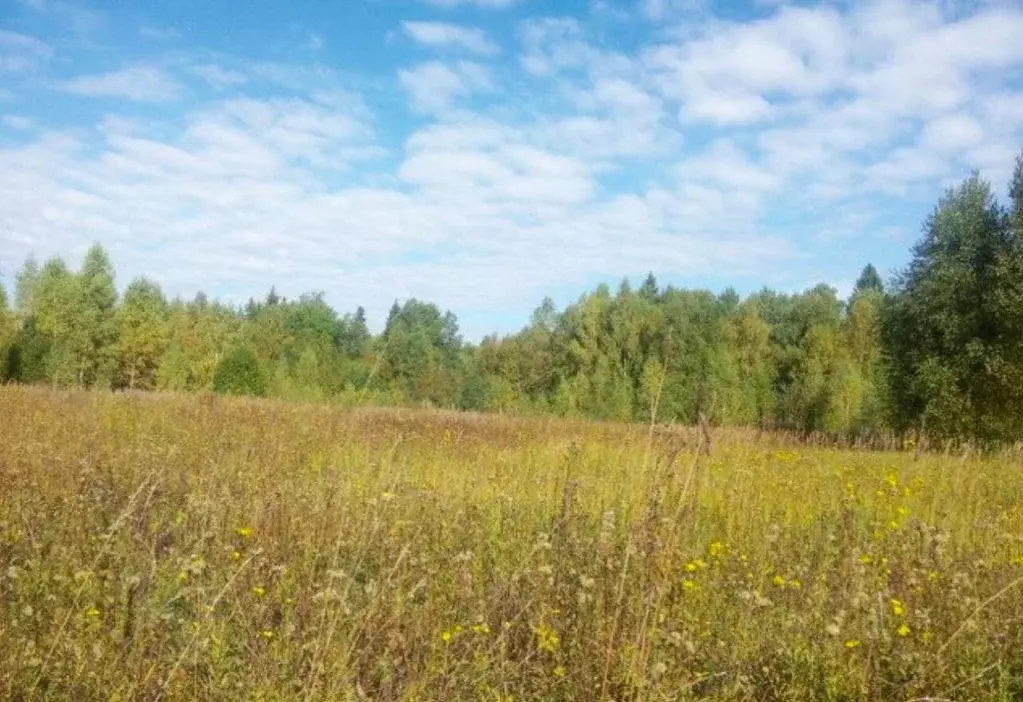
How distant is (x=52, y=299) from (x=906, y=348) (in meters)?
41.0

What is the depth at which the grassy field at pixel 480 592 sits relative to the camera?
2637 millimetres

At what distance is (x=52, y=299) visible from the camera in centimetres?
3853

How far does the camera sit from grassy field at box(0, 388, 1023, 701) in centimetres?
264

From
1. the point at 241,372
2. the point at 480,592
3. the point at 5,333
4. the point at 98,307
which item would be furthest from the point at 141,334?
the point at 480,592

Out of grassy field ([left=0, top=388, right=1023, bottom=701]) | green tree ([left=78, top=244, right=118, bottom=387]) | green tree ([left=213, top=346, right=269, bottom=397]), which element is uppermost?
green tree ([left=78, top=244, right=118, bottom=387])

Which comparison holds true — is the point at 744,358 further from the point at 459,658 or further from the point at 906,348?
the point at 459,658

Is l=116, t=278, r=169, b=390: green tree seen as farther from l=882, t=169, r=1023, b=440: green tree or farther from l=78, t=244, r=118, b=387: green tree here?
l=882, t=169, r=1023, b=440: green tree

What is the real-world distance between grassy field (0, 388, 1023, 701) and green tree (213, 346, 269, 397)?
20.8 m

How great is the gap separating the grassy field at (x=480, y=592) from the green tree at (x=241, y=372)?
20.8 metres

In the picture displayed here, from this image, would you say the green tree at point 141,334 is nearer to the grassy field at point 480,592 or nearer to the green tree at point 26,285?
the green tree at point 26,285

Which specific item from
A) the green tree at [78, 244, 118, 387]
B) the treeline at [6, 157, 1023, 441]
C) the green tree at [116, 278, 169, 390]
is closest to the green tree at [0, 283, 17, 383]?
the treeline at [6, 157, 1023, 441]

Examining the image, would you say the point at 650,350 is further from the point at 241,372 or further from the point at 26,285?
the point at 26,285

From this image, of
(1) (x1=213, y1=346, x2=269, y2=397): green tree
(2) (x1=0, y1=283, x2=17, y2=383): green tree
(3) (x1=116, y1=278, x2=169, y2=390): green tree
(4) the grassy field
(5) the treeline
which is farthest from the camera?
(3) (x1=116, y1=278, x2=169, y2=390): green tree

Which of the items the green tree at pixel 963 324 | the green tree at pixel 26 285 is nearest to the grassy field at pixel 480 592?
the green tree at pixel 963 324
